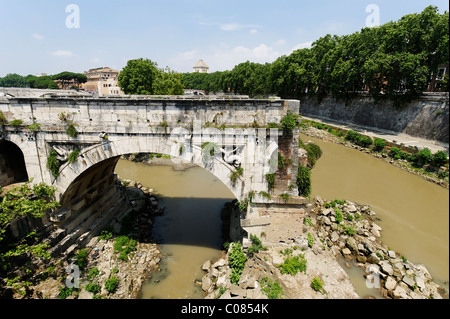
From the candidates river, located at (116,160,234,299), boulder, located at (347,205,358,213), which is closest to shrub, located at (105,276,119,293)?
river, located at (116,160,234,299)

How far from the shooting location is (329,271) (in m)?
8.78

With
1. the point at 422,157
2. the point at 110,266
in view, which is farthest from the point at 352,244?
the point at 422,157

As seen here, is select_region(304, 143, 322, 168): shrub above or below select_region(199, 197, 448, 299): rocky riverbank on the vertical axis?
above

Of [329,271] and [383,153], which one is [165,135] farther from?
[383,153]

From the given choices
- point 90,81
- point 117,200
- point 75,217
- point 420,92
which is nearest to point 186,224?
point 117,200

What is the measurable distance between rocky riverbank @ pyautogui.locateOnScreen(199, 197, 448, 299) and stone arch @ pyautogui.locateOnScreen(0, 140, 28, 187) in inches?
356

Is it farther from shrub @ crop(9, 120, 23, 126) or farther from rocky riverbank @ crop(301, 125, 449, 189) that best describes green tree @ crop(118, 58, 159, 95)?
shrub @ crop(9, 120, 23, 126)

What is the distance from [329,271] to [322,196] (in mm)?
7984

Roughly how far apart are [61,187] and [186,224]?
6474mm

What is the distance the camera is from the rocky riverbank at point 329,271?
797cm

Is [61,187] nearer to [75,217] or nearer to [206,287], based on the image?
[75,217]

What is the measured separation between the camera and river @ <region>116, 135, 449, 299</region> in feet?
31.5

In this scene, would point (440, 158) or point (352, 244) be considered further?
point (440, 158)

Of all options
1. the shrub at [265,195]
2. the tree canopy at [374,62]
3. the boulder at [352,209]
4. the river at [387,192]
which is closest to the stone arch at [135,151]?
the shrub at [265,195]
